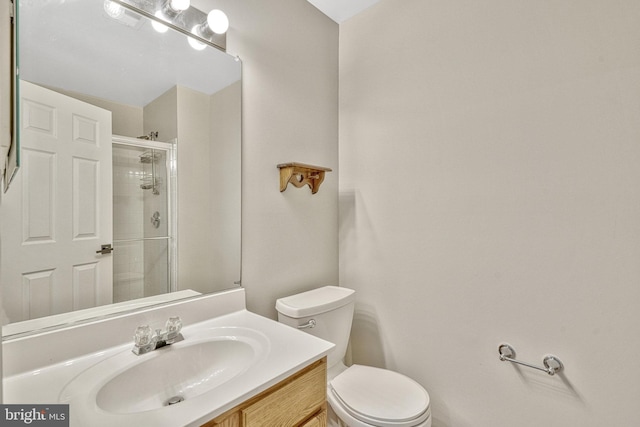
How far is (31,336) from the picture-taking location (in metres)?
0.78

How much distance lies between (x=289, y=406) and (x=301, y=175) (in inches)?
40.6

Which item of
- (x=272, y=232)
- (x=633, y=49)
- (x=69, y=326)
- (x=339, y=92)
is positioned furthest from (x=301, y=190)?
(x=633, y=49)

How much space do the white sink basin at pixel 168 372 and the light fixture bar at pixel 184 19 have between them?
112 cm

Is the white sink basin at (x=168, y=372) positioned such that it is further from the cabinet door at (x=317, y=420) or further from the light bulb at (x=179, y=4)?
the light bulb at (x=179, y=4)

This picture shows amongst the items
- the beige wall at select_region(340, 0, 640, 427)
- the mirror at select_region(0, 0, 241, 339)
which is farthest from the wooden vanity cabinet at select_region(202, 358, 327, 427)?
the beige wall at select_region(340, 0, 640, 427)

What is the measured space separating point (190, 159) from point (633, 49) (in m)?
1.63

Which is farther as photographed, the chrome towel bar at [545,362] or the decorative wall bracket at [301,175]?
the decorative wall bracket at [301,175]

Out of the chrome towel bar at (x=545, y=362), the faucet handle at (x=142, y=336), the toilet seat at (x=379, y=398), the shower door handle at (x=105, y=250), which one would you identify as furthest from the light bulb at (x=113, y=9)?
the chrome towel bar at (x=545, y=362)

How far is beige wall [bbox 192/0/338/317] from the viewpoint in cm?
132

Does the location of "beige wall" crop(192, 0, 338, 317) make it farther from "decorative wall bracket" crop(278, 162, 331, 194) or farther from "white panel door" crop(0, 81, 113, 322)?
"white panel door" crop(0, 81, 113, 322)

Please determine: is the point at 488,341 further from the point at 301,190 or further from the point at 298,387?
the point at 301,190

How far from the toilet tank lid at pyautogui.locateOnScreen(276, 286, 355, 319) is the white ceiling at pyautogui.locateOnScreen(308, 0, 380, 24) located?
5.25ft

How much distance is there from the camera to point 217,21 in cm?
113

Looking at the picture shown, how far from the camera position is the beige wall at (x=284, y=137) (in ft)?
4.33
